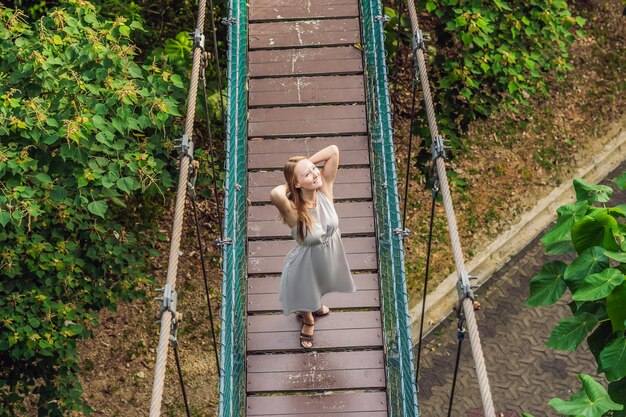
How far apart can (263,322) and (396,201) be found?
110cm

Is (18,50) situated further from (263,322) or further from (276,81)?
(263,322)

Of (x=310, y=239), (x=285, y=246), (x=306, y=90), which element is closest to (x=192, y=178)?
(x=310, y=239)

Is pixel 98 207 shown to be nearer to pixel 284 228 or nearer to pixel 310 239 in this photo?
pixel 284 228

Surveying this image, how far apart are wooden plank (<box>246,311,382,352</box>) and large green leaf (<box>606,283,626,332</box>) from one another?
1.49 meters

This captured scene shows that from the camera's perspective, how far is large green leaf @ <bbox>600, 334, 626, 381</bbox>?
4.51 meters

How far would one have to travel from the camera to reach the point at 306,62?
22.5 ft

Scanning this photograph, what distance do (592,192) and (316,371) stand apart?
6.18ft

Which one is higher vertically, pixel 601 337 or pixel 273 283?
pixel 273 283

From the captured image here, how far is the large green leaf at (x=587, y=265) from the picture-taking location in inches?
181

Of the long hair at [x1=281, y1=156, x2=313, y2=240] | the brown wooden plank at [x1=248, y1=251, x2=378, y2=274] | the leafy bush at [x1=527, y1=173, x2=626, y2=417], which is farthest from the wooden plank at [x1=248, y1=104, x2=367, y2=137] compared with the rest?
the leafy bush at [x1=527, y1=173, x2=626, y2=417]

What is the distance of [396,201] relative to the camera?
5578 millimetres

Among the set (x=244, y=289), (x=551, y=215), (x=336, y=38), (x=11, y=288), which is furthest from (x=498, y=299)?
(x=11, y=288)

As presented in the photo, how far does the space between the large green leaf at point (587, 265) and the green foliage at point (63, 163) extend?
270 centimetres

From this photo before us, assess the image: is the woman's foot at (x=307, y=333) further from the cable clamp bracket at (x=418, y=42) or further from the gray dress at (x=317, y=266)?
the cable clamp bracket at (x=418, y=42)
